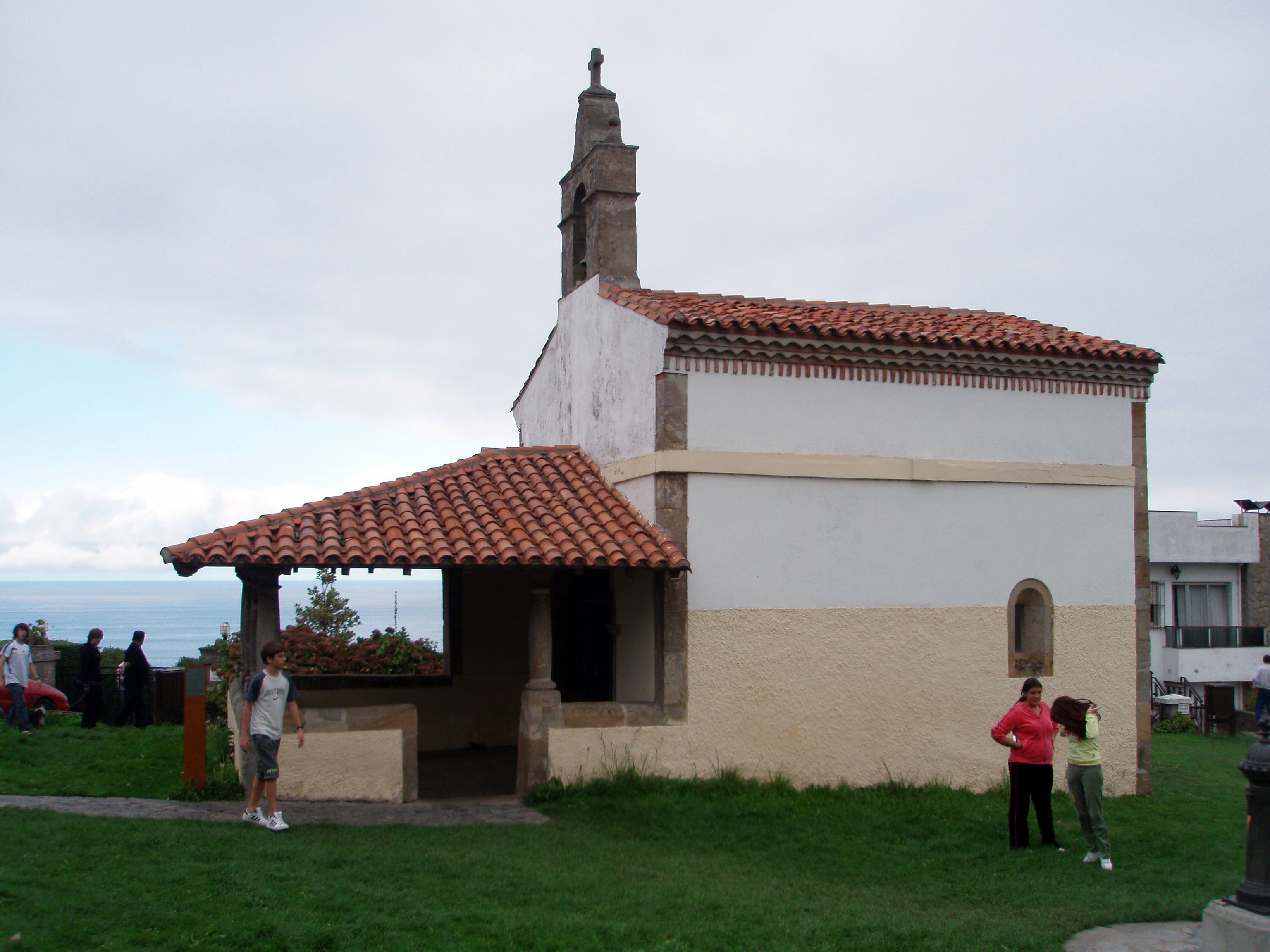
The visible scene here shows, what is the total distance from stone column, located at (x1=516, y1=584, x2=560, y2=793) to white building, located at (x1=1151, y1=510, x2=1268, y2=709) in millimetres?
23930

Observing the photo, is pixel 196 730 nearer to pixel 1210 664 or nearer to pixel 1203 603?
pixel 1210 664

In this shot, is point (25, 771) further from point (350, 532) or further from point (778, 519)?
point (778, 519)

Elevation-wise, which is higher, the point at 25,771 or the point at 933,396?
the point at 933,396

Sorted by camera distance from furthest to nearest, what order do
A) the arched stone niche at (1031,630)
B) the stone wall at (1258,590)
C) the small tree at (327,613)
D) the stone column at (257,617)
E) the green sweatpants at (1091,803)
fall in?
1. the stone wall at (1258,590)
2. the small tree at (327,613)
3. the arched stone niche at (1031,630)
4. the stone column at (257,617)
5. the green sweatpants at (1091,803)

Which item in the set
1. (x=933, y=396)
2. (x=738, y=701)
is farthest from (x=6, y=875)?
(x=933, y=396)

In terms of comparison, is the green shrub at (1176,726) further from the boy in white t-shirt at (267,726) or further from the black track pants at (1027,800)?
the boy in white t-shirt at (267,726)

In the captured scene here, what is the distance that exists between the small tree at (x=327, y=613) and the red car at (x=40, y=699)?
5023 mm

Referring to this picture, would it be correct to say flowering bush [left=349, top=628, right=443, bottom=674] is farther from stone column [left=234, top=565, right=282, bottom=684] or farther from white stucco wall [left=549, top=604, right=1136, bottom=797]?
white stucco wall [left=549, top=604, right=1136, bottom=797]

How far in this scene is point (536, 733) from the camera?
1105cm

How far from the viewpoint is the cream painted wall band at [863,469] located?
1174cm

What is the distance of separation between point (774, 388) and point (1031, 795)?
193 inches

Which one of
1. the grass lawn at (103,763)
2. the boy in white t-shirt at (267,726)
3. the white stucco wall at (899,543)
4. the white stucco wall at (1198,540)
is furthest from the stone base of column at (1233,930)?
the white stucco wall at (1198,540)

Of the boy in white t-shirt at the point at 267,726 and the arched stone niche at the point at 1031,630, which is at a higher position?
the arched stone niche at the point at 1031,630

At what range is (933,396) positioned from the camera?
498 inches
